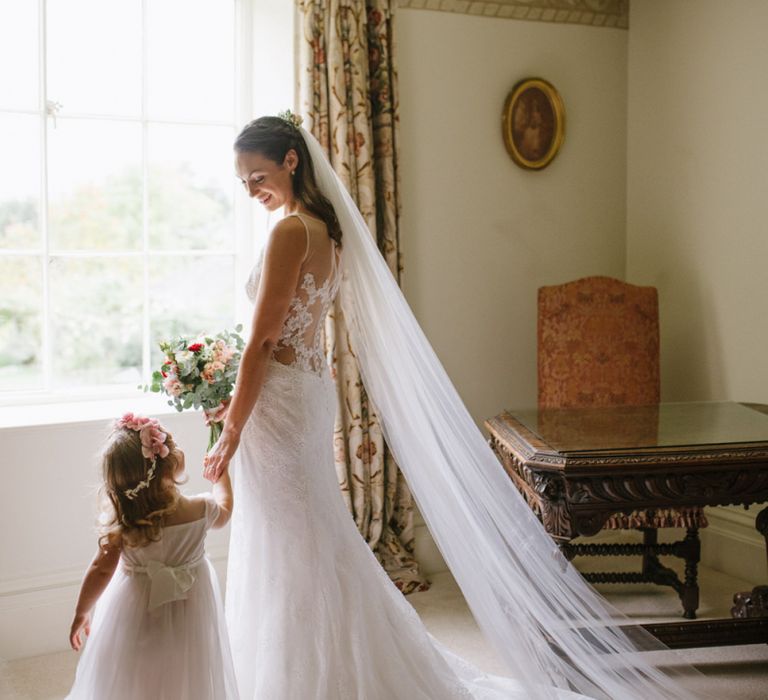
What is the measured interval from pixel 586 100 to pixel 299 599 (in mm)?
3298

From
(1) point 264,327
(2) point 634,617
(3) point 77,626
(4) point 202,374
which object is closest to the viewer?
(3) point 77,626

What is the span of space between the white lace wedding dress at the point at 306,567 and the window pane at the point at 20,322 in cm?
175

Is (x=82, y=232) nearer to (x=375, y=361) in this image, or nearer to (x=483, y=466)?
(x=375, y=361)

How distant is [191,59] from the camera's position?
14.4ft

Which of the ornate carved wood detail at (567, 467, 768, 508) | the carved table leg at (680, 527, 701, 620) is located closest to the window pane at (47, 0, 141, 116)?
the ornate carved wood detail at (567, 467, 768, 508)

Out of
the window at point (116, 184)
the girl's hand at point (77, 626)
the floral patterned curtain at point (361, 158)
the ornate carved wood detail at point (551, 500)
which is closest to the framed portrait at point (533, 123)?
the floral patterned curtain at point (361, 158)

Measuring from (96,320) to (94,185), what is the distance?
0.61 meters

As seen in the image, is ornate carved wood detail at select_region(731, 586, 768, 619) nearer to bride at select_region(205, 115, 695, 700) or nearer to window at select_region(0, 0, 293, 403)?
bride at select_region(205, 115, 695, 700)

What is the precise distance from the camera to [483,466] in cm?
292

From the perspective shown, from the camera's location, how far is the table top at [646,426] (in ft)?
10.1

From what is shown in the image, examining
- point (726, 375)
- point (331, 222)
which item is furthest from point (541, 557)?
point (726, 375)

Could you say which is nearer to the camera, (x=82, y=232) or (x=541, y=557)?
(x=541, y=557)

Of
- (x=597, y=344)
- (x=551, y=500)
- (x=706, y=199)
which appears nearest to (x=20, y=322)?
(x=551, y=500)

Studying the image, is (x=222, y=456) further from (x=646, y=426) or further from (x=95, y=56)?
(x=95, y=56)
